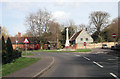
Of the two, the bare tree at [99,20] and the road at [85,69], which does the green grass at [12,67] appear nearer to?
the road at [85,69]

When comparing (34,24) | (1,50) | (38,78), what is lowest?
(38,78)

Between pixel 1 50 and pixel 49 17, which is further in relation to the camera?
pixel 49 17

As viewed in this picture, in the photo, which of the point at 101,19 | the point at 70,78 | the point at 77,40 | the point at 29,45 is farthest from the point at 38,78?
the point at 77,40

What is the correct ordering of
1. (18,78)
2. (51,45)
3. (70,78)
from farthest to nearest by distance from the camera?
(51,45) → (70,78) → (18,78)

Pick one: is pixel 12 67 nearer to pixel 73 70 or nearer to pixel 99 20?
pixel 73 70

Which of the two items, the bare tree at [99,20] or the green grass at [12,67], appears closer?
the green grass at [12,67]

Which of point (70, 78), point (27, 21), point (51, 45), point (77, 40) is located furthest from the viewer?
point (77, 40)

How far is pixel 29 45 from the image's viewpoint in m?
58.7

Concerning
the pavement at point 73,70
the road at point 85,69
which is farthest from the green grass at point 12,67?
the road at point 85,69

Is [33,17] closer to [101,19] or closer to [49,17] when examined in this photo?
[49,17]

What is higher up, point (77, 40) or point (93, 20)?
point (93, 20)

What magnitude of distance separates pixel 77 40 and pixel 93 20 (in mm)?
11673

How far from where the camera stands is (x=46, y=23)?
5559 cm

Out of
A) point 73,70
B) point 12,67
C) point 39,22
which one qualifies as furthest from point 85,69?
point 39,22
